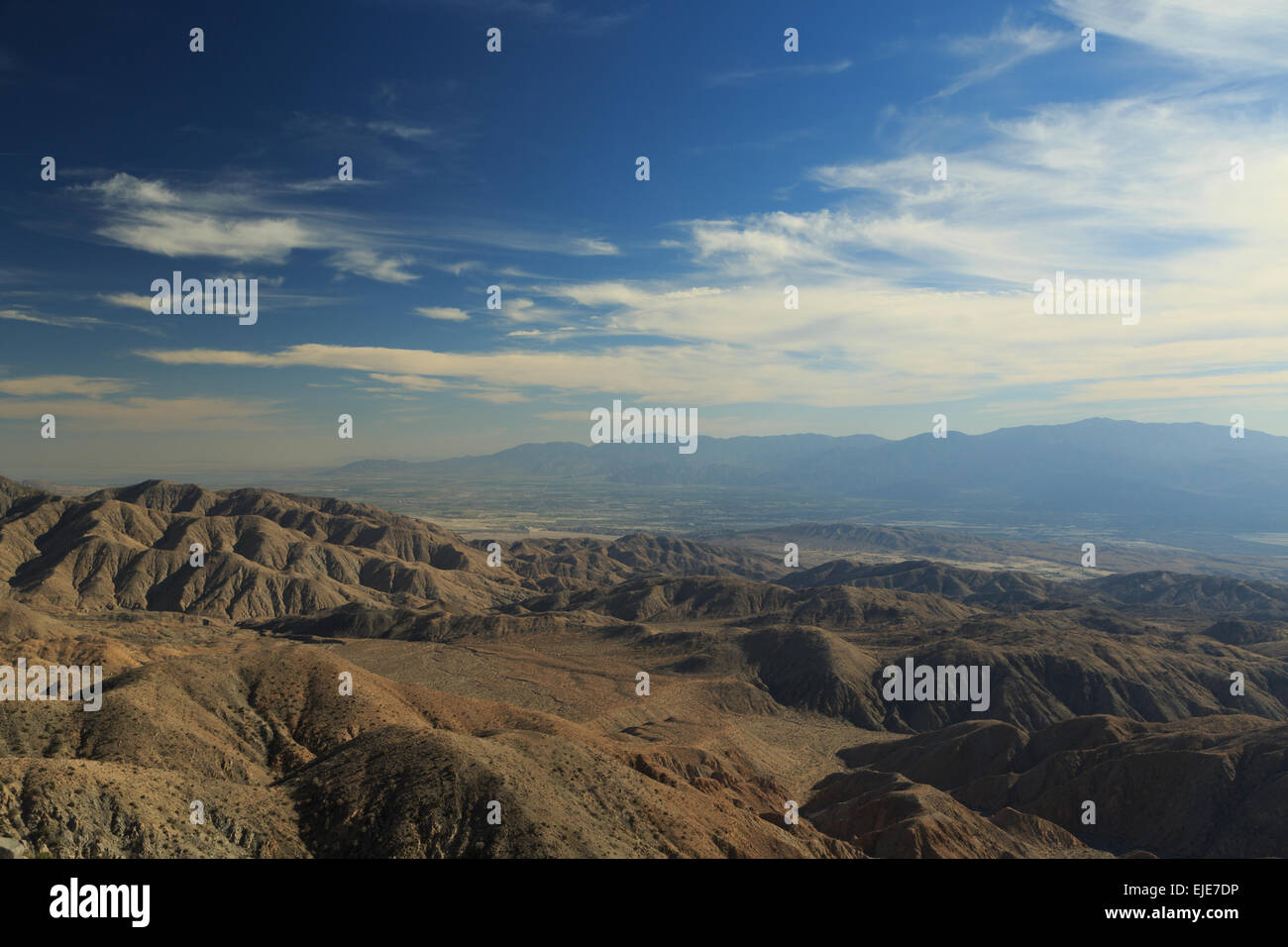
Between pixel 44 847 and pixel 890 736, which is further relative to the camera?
pixel 890 736

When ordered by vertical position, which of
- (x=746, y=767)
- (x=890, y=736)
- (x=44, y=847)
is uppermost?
(x=44, y=847)

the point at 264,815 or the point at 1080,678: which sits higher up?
the point at 264,815

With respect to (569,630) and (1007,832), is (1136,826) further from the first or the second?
(569,630)
